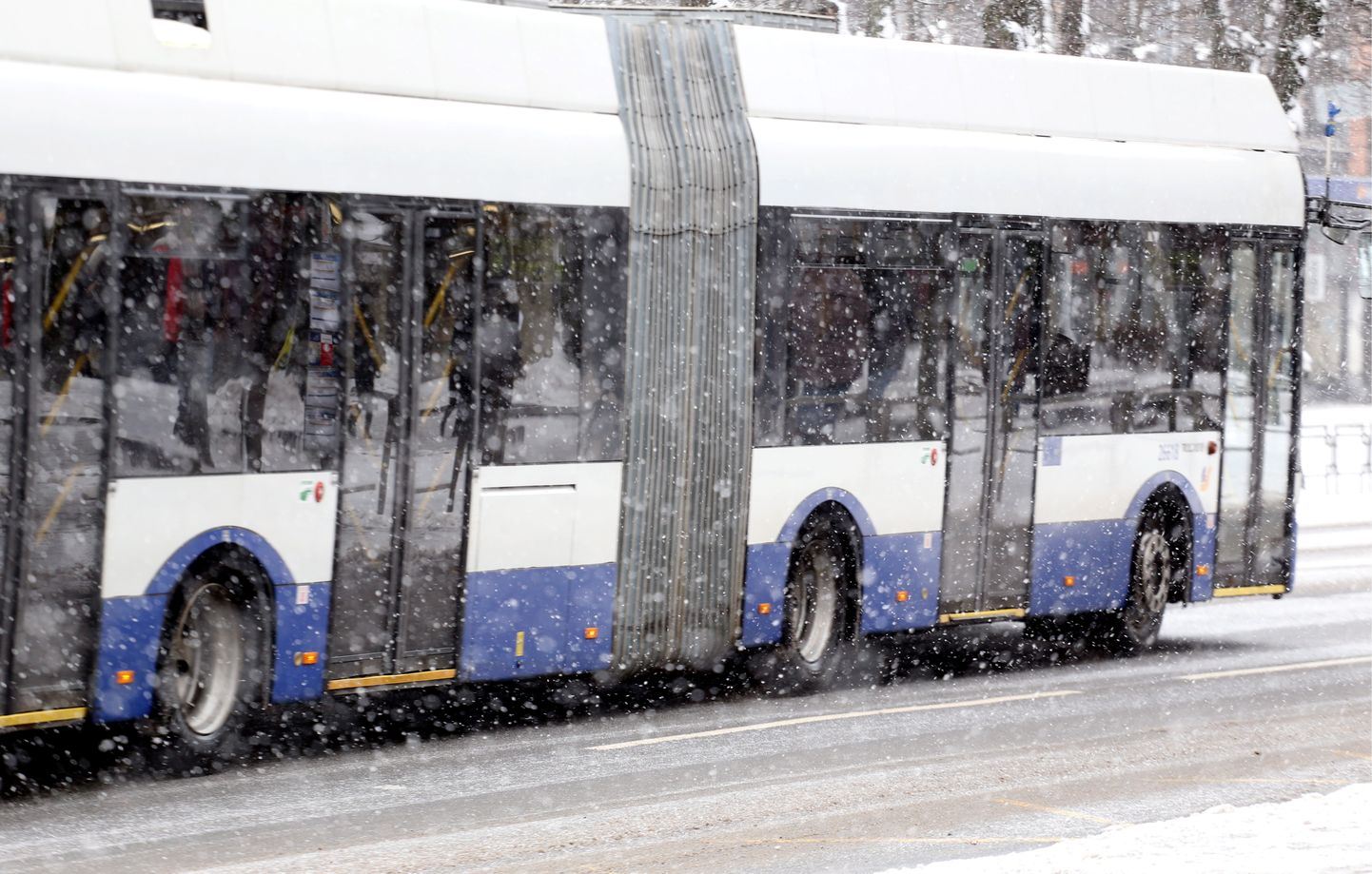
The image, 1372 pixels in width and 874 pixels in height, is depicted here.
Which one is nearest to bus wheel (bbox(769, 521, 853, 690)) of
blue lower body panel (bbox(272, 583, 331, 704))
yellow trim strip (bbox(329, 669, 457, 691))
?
yellow trim strip (bbox(329, 669, 457, 691))

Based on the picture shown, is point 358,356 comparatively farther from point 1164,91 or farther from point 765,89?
point 1164,91

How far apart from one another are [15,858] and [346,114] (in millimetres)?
4197

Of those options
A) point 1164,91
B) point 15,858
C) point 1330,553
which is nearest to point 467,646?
point 15,858

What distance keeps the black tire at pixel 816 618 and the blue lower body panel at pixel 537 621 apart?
177 cm

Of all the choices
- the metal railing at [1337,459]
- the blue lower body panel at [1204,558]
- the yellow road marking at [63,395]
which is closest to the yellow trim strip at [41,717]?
the yellow road marking at [63,395]

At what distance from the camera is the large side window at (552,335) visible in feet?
40.0

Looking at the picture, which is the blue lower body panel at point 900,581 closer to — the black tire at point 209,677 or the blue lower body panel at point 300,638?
the blue lower body panel at point 300,638

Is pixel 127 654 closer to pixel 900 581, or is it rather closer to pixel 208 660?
pixel 208 660

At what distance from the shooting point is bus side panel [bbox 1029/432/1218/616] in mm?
15773

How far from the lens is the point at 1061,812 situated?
10539 mm

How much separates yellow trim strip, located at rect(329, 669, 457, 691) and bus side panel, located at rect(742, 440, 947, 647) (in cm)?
240

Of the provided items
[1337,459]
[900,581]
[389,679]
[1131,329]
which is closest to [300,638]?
[389,679]

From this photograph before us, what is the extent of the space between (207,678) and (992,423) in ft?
20.1

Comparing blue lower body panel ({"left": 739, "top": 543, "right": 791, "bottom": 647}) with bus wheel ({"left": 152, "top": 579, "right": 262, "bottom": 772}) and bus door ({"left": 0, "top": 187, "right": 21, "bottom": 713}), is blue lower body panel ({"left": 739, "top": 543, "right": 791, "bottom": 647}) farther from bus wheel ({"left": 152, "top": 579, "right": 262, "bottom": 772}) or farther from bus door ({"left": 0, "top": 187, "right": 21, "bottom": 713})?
bus door ({"left": 0, "top": 187, "right": 21, "bottom": 713})
